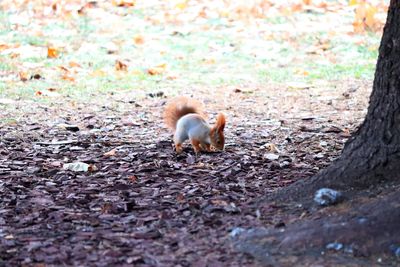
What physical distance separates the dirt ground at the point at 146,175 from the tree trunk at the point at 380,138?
0.32 metres

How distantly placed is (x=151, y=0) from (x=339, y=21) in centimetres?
287

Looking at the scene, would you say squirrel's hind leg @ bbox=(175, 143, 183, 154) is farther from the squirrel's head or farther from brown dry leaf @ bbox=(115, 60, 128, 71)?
brown dry leaf @ bbox=(115, 60, 128, 71)

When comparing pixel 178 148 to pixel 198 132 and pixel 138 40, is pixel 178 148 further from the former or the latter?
pixel 138 40

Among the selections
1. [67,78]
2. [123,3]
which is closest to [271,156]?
[67,78]

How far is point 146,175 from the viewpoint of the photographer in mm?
5070

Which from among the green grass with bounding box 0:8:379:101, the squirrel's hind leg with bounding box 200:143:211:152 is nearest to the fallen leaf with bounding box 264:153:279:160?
the squirrel's hind leg with bounding box 200:143:211:152

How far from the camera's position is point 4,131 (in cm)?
651

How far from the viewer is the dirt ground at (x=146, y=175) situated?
3793 millimetres

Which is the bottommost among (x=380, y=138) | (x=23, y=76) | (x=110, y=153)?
(x=23, y=76)

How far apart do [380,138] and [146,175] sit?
155cm

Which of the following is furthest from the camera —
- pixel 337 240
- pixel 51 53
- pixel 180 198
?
pixel 51 53

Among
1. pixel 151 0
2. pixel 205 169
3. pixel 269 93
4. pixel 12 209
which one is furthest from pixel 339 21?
pixel 12 209

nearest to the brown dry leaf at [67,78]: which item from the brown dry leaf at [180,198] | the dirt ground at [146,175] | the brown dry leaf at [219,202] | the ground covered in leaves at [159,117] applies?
the ground covered in leaves at [159,117]

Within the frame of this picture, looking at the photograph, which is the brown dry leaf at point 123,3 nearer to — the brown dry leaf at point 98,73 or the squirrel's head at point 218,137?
the brown dry leaf at point 98,73
